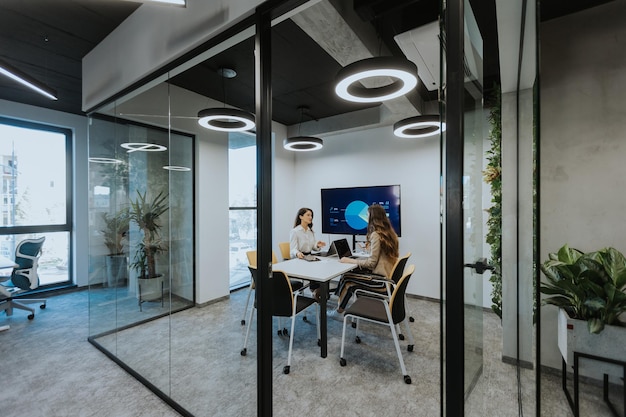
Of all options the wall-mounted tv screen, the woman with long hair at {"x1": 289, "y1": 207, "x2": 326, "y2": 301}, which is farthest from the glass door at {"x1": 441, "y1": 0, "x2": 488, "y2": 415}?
the wall-mounted tv screen

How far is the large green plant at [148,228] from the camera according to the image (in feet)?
8.13

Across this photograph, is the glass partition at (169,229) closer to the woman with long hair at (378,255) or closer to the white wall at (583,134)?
the woman with long hair at (378,255)

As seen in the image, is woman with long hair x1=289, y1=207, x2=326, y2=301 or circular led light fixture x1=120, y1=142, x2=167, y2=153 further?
woman with long hair x1=289, y1=207, x2=326, y2=301

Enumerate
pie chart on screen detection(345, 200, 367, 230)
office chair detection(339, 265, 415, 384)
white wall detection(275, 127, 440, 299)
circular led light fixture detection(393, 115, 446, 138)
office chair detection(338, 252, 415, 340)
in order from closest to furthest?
office chair detection(339, 265, 415, 384) < office chair detection(338, 252, 415, 340) < circular led light fixture detection(393, 115, 446, 138) < white wall detection(275, 127, 440, 299) < pie chart on screen detection(345, 200, 367, 230)

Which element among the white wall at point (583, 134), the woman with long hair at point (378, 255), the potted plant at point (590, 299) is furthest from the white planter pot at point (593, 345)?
the woman with long hair at point (378, 255)

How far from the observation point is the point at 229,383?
2.09 meters

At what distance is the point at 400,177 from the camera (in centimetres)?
477

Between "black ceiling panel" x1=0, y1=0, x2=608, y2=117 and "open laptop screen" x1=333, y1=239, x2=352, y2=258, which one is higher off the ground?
"black ceiling panel" x1=0, y1=0, x2=608, y2=117

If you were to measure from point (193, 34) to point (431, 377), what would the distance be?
3.24 metres

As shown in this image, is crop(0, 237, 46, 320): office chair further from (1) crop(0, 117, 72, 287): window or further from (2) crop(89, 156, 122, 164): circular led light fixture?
(2) crop(89, 156, 122, 164): circular led light fixture

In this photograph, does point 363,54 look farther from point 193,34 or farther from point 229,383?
point 229,383

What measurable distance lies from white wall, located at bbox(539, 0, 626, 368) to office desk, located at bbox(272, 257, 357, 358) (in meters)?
1.83

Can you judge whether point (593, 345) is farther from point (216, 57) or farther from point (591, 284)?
point (216, 57)

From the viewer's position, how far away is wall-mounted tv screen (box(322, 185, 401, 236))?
15.3 feet
